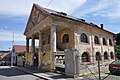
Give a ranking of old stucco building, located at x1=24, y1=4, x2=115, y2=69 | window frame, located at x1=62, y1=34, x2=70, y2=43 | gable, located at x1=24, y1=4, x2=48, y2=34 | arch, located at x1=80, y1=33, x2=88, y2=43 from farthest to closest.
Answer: window frame, located at x1=62, y1=34, x2=70, y2=43 < arch, located at x1=80, y1=33, x2=88, y2=43 < gable, located at x1=24, y1=4, x2=48, y2=34 < old stucco building, located at x1=24, y1=4, x2=115, y2=69

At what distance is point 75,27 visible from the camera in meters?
24.5

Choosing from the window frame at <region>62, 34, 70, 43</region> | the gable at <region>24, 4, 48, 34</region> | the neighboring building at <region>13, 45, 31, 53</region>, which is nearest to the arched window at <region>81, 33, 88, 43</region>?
the window frame at <region>62, 34, 70, 43</region>

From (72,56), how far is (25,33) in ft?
74.8

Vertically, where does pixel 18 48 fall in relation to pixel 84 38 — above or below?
below

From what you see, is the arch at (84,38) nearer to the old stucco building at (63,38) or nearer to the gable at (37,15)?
the old stucco building at (63,38)

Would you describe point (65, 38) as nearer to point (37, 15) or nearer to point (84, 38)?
point (84, 38)

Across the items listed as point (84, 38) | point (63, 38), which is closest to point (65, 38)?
point (63, 38)

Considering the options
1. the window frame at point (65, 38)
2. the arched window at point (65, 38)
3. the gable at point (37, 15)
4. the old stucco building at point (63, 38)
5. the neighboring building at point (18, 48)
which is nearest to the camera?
the old stucco building at point (63, 38)

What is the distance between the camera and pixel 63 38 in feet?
92.0

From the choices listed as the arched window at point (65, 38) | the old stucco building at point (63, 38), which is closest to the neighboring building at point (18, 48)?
the old stucco building at point (63, 38)

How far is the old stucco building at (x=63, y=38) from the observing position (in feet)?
69.6

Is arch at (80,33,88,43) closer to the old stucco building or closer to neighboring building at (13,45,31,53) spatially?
the old stucco building

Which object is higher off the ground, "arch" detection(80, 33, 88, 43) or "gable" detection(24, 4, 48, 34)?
"gable" detection(24, 4, 48, 34)

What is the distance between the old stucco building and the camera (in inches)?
835
